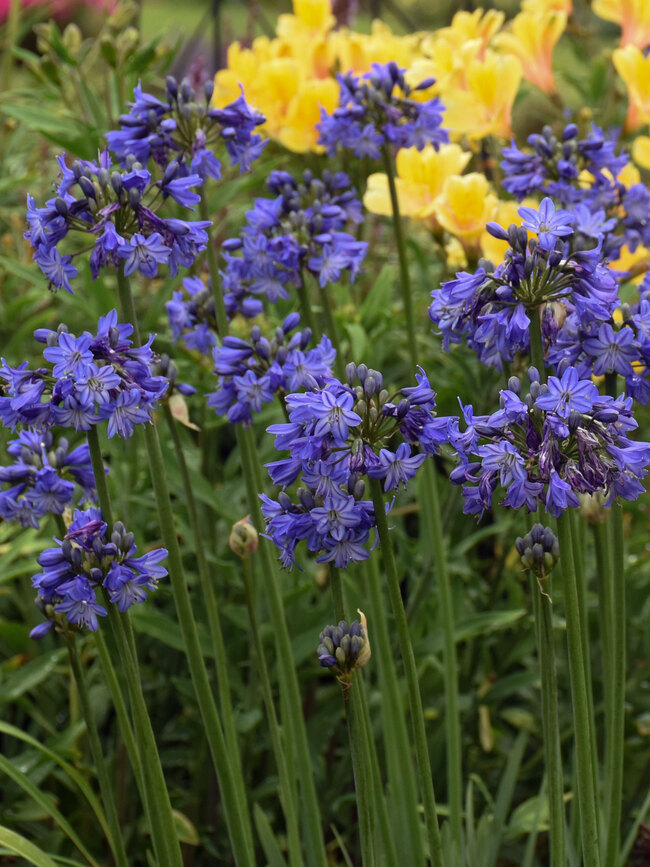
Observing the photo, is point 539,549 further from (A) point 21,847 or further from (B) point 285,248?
(A) point 21,847

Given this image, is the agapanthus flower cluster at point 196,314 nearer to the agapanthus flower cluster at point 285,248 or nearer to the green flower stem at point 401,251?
the agapanthus flower cluster at point 285,248

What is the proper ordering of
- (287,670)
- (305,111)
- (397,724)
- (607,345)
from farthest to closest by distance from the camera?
(305,111)
(397,724)
(287,670)
(607,345)

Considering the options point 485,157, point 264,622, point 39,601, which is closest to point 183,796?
point 264,622

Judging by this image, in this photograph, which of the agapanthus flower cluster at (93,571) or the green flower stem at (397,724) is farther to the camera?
the green flower stem at (397,724)

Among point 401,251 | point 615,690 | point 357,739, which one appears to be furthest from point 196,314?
point 615,690

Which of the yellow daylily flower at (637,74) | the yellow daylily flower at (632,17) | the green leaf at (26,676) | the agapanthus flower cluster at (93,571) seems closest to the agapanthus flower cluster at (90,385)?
the agapanthus flower cluster at (93,571)
